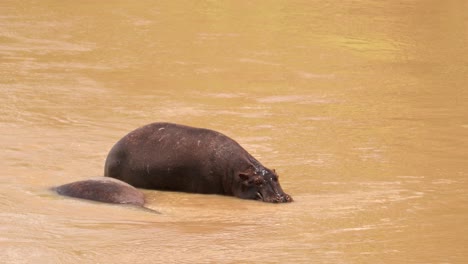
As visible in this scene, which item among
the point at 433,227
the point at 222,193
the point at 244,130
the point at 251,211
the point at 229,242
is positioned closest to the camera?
the point at 229,242

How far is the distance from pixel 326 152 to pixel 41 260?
16.4 feet

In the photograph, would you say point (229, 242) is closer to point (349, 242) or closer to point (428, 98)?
point (349, 242)

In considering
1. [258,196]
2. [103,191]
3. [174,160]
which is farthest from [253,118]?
[103,191]

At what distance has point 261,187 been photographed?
34.0 ft

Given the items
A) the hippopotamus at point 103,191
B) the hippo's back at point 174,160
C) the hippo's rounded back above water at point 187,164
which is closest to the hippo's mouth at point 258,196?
the hippo's rounded back above water at point 187,164

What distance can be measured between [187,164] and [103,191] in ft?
3.83

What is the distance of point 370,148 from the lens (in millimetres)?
12594

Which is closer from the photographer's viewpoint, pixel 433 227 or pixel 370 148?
pixel 433 227

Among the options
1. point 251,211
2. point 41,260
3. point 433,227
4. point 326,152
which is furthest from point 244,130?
point 41,260

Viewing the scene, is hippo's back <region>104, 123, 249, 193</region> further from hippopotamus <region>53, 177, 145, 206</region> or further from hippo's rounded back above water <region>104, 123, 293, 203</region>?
hippopotamus <region>53, 177, 145, 206</region>

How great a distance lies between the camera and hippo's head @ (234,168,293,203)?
1023 cm

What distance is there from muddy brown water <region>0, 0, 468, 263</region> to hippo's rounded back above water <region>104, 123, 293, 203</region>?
0.21 metres

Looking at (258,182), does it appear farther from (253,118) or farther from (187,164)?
(253,118)

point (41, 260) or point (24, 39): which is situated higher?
point (24, 39)
